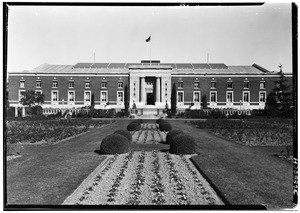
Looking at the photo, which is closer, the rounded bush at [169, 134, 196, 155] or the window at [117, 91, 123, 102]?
the rounded bush at [169, 134, 196, 155]

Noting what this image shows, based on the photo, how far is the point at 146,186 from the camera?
9672 mm

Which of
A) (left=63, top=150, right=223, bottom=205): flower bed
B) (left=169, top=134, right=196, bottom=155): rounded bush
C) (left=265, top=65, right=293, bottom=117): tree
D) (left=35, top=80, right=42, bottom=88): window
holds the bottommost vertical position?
(left=63, top=150, right=223, bottom=205): flower bed

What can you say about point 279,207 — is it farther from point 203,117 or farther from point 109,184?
point 203,117

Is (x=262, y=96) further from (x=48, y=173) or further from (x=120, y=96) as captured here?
(x=48, y=173)

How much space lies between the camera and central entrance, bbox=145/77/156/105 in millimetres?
64450

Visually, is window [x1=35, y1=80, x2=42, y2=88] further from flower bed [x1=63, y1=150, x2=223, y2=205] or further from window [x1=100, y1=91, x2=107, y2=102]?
flower bed [x1=63, y1=150, x2=223, y2=205]

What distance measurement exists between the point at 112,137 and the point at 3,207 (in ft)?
22.0

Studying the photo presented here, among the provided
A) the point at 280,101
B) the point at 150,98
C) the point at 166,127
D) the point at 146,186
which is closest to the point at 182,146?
the point at 146,186

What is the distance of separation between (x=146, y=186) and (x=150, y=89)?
56.0 metres

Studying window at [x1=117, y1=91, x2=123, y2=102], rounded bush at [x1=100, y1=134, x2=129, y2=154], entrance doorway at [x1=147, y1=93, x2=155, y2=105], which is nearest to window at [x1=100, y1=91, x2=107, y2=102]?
window at [x1=117, y1=91, x2=123, y2=102]

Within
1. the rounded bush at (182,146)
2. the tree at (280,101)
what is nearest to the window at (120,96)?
the tree at (280,101)

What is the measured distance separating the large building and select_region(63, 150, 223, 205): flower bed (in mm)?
42496

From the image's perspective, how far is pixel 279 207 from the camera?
854cm

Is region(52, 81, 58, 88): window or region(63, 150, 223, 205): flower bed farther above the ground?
region(52, 81, 58, 88): window
